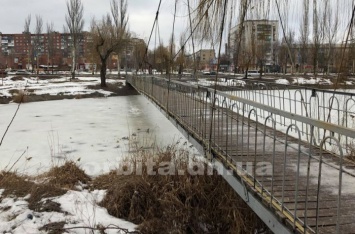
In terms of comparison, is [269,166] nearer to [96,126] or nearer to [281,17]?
[281,17]

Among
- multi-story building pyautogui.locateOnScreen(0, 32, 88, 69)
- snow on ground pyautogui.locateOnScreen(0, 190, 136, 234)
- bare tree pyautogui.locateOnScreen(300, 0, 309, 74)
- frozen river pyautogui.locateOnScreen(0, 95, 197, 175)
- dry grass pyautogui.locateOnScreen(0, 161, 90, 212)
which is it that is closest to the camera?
bare tree pyautogui.locateOnScreen(300, 0, 309, 74)

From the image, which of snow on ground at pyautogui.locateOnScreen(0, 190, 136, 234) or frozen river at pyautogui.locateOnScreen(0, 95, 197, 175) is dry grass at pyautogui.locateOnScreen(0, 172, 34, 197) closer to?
snow on ground at pyautogui.locateOnScreen(0, 190, 136, 234)

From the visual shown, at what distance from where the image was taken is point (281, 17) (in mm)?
1767

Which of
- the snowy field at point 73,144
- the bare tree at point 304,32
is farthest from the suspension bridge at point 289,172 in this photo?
the snowy field at point 73,144

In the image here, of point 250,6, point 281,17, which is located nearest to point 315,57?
point 281,17

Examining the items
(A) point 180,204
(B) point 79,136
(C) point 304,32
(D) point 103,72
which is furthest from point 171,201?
(D) point 103,72

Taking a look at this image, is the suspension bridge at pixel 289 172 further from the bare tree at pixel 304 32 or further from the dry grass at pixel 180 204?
the dry grass at pixel 180 204

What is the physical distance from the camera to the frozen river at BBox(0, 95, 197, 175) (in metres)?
6.10

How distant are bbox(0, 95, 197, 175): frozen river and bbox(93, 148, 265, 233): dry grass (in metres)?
1.28

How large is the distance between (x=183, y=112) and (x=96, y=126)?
5370mm

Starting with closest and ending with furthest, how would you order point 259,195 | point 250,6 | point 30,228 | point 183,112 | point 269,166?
1. point 250,6
2. point 259,195
3. point 269,166
4. point 30,228
5. point 183,112

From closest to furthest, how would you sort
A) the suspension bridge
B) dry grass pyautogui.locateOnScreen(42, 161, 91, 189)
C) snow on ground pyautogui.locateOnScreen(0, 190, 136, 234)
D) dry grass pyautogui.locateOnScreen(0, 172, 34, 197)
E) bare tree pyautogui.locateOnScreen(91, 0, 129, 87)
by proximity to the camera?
the suspension bridge, snow on ground pyautogui.locateOnScreen(0, 190, 136, 234), dry grass pyautogui.locateOnScreen(0, 172, 34, 197), dry grass pyautogui.locateOnScreen(42, 161, 91, 189), bare tree pyautogui.locateOnScreen(91, 0, 129, 87)

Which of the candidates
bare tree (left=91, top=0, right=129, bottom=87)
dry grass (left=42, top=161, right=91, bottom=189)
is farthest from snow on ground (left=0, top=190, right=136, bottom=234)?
bare tree (left=91, top=0, right=129, bottom=87)

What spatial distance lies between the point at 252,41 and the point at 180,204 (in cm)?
226
